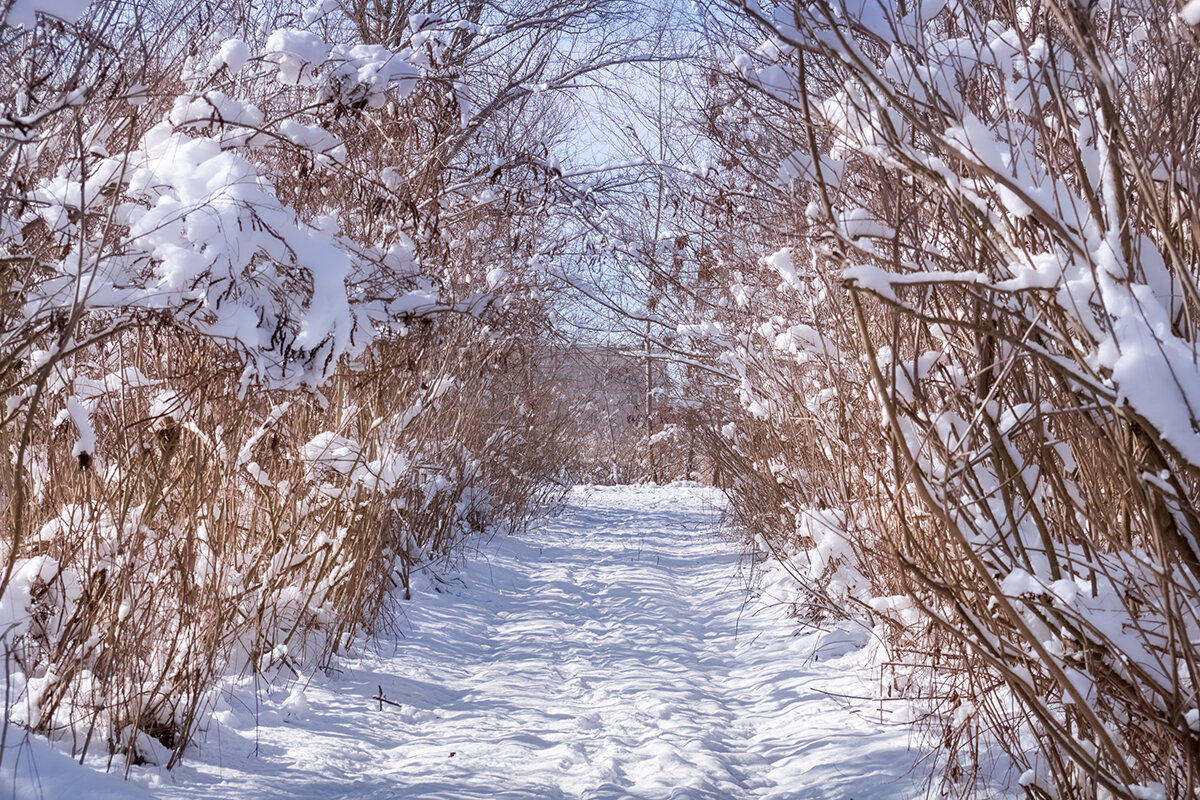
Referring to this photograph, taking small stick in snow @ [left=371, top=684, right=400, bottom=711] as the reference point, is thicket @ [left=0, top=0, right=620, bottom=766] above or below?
above

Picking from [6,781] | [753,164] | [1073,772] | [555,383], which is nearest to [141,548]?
[6,781]

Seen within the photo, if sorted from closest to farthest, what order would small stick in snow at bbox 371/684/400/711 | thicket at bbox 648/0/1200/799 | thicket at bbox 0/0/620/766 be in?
thicket at bbox 648/0/1200/799, thicket at bbox 0/0/620/766, small stick in snow at bbox 371/684/400/711

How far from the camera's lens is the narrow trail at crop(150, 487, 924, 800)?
279 cm

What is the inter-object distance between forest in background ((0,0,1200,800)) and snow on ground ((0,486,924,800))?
22 centimetres

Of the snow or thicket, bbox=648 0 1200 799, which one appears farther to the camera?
the snow

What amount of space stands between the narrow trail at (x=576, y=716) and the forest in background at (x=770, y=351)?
0.25 metres

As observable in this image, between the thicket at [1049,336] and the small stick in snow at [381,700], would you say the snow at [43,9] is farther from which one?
the small stick in snow at [381,700]

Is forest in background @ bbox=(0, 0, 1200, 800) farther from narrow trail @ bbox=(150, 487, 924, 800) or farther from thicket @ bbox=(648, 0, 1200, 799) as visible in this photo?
narrow trail @ bbox=(150, 487, 924, 800)

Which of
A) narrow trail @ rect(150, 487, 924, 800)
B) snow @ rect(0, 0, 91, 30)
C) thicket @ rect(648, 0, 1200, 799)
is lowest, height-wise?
narrow trail @ rect(150, 487, 924, 800)

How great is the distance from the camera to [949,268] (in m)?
2.11

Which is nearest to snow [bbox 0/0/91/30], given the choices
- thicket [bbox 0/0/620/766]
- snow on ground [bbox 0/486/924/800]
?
thicket [bbox 0/0/620/766]

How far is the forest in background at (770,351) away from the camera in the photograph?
1.62 meters

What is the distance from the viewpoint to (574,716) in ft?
11.6

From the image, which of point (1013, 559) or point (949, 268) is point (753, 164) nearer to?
point (949, 268)
